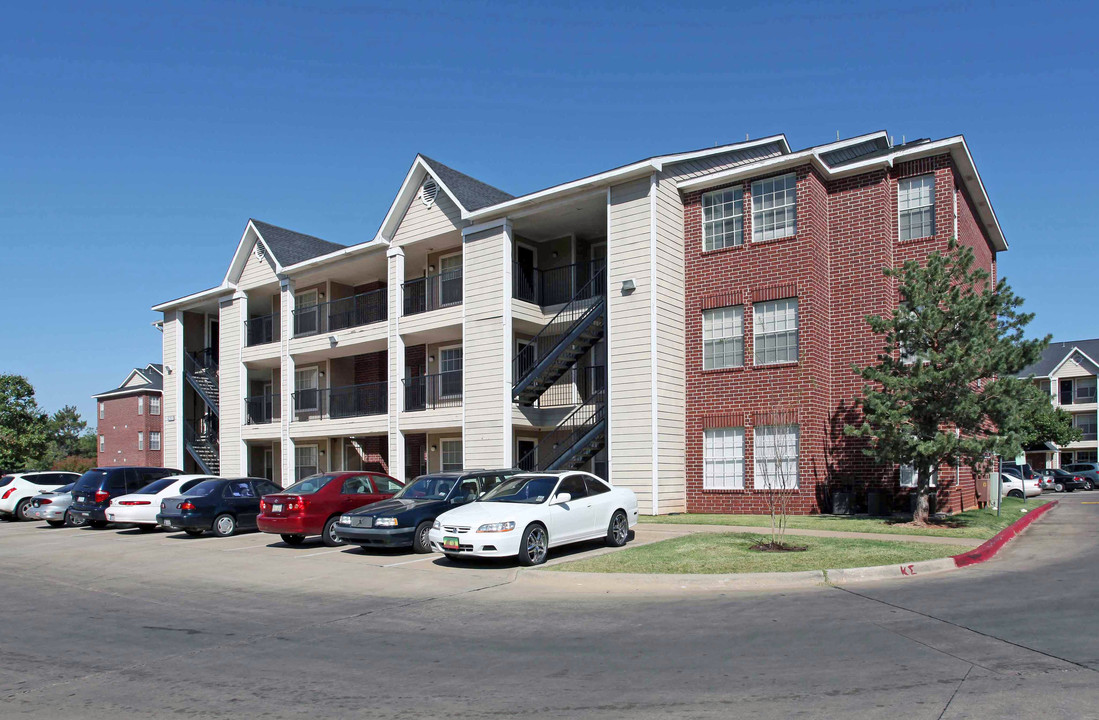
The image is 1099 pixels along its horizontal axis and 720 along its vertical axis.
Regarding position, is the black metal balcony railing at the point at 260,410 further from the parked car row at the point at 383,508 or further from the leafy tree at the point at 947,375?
the leafy tree at the point at 947,375

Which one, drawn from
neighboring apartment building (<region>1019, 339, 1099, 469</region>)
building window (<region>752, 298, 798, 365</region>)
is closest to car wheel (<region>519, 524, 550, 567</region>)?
building window (<region>752, 298, 798, 365</region>)

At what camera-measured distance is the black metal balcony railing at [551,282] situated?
26.3 m

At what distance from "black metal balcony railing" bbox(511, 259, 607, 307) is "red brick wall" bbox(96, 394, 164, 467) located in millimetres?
31899

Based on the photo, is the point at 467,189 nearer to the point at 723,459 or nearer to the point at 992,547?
the point at 723,459

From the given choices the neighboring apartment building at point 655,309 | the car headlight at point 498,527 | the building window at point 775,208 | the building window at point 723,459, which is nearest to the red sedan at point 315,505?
the car headlight at point 498,527

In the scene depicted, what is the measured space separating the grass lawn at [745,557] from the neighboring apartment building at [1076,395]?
190 feet

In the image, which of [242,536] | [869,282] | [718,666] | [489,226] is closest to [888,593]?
[718,666]

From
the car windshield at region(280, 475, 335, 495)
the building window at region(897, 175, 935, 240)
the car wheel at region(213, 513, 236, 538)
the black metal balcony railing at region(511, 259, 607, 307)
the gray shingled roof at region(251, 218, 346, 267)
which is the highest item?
the gray shingled roof at region(251, 218, 346, 267)

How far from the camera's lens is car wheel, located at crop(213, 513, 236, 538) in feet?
65.5

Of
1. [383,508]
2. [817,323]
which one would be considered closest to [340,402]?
[383,508]

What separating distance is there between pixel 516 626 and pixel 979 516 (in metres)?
14.9

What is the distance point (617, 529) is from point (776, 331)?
28.8 feet

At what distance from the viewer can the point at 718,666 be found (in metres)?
7.26

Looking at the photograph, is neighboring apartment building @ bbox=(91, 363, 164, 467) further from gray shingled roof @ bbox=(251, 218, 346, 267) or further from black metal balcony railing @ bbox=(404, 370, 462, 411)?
black metal balcony railing @ bbox=(404, 370, 462, 411)
